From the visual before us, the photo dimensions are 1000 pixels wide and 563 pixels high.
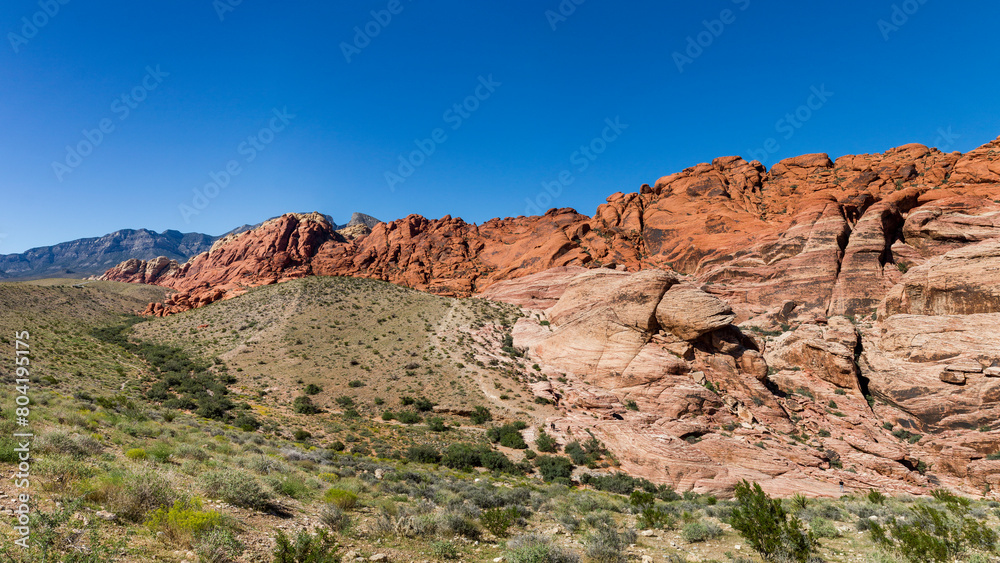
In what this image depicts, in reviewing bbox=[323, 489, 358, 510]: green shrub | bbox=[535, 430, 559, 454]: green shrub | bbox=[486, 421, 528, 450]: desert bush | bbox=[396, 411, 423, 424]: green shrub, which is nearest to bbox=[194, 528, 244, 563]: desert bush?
bbox=[323, 489, 358, 510]: green shrub

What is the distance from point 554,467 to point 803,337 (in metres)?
25.2

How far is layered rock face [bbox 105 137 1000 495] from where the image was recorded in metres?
24.1

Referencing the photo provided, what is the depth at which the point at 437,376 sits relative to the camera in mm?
34750

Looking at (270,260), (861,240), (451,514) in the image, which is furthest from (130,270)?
(861,240)

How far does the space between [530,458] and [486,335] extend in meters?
19.5

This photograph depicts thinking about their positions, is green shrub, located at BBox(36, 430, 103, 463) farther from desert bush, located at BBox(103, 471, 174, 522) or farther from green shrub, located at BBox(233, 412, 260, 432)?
green shrub, located at BBox(233, 412, 260, 432)

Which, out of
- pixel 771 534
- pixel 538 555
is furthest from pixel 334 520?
pixel 771 534

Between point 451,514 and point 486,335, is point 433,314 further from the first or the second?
point 451,514

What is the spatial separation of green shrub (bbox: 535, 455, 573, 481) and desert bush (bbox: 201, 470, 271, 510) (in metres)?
16.6

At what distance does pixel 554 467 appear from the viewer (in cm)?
2269

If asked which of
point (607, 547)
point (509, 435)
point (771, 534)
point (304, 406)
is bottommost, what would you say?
point (304, 406)

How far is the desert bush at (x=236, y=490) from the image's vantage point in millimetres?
8578

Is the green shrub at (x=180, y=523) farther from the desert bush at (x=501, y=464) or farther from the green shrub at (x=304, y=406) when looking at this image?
the green shrub at (x=304, y=406)

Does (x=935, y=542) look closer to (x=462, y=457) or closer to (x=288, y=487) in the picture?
(x=288, y=487)
